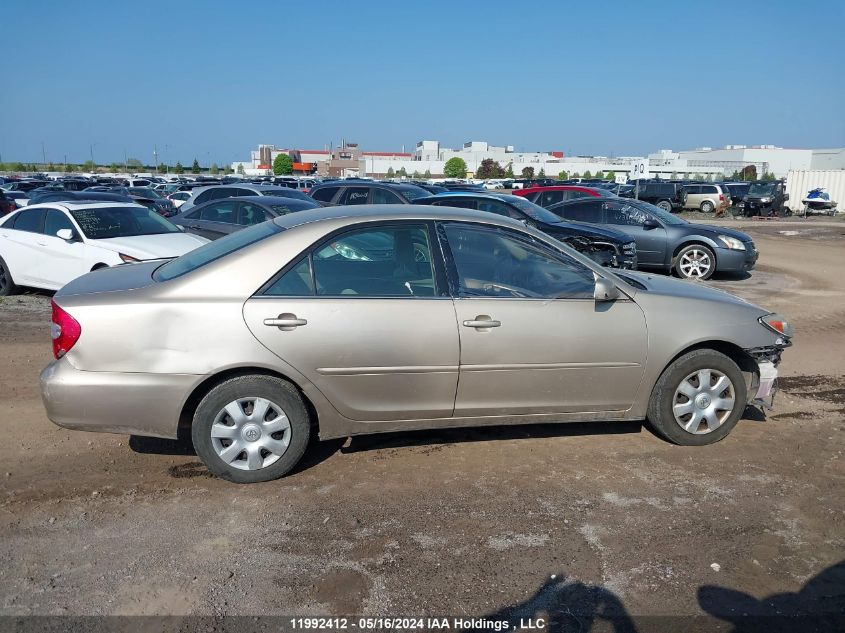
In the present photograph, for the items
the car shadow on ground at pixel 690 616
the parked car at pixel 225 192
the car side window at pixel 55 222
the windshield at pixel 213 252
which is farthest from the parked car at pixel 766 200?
the car shadow on ground at pixel 690 616

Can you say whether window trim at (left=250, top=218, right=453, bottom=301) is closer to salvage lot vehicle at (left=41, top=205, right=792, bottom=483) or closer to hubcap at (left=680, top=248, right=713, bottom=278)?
salvage lot vehicle at (left=41, top=205, right=792, bottom=483)

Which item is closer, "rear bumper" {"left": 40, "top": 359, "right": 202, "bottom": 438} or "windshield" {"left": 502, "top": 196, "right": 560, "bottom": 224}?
"rear bumper" {"left": 40, "top": 359, "right": 202, "bottom": 438}

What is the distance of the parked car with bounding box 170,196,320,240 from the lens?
12469 mm

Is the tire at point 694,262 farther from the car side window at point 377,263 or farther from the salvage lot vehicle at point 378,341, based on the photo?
the car side window at point 377,263

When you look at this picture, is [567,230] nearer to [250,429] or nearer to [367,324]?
[367,324]

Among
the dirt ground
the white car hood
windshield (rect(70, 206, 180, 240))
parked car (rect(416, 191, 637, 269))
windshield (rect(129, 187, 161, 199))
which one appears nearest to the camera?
the dirt ground

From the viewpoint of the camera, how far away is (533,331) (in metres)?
4.58

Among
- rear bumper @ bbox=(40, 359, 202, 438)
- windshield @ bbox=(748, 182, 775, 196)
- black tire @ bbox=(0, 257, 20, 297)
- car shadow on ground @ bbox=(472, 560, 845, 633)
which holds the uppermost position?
windshield @ bbox=(748, 182, 775, 196)

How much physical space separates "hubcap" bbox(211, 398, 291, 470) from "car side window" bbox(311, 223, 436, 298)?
2.69 ft

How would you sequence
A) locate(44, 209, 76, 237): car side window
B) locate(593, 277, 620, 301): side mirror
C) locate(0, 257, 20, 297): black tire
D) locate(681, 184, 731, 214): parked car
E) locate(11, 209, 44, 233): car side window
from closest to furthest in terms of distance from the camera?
locate(593, 277, 620, 301): side mirror, locate(44, 209, 76, 237): car side window, locate(11, 209, 44, 233): car side window, locate(0, 257, 20, 297): black tire, locate(681, 184, 731, 214): parked car

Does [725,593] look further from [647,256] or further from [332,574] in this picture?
[647,256]

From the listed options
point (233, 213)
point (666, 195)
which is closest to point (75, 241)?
point (233, 213)

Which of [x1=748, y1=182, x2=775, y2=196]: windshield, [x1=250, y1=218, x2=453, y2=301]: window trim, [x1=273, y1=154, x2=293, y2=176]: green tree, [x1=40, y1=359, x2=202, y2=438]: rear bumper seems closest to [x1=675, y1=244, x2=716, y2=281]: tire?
[x1=250, y1=218, x2=453, y2=301]: window trim

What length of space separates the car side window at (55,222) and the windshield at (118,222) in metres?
0.19
